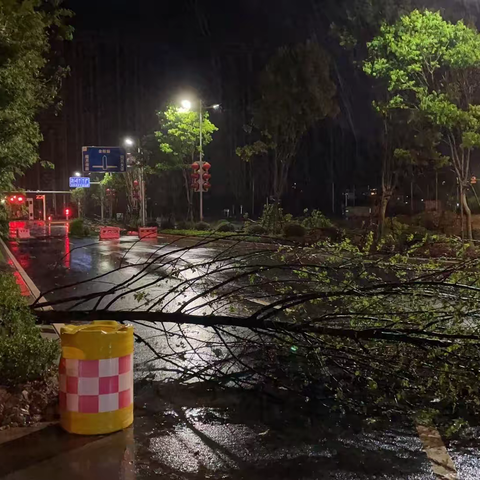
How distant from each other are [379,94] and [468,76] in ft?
13.1

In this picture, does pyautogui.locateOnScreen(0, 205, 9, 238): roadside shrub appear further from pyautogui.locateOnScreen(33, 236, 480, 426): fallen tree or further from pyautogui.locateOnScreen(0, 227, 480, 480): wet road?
pyautogui.locateOnScreen(0, 227, 480, 480): wet road

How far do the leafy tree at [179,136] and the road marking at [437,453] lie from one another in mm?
34488

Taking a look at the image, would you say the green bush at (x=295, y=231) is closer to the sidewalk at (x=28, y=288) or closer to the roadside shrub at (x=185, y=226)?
the sidewalk at (x=28, y=288)

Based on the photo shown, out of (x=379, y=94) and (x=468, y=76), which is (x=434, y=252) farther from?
(x=379, y=94)

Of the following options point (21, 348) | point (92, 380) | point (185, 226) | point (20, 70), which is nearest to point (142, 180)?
point (185, 226)

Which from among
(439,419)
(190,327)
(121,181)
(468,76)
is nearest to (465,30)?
(468,76)

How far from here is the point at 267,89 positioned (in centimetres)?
2794

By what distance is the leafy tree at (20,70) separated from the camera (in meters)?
6.97

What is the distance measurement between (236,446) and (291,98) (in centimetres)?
2469

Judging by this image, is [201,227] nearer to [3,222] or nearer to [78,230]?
[78,230]

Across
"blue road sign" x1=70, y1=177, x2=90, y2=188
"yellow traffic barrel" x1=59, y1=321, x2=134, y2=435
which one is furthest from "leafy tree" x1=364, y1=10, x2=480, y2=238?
"blue road sign" x1=70, y1=177, x2=90, y2=188

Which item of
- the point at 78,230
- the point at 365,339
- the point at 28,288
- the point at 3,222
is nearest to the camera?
the point at 365,339

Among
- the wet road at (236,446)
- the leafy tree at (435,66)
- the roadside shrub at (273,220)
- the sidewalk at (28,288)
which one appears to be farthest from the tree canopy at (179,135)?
the wet road at (236,446)

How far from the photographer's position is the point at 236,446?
4074 mm
